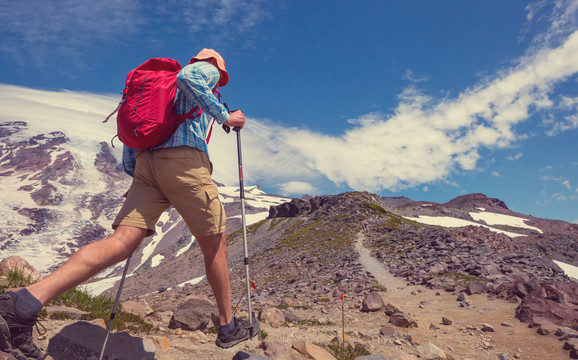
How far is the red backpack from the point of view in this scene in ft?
12.0

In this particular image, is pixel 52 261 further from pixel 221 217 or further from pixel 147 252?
pixel 221 217

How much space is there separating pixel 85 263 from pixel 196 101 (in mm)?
2002

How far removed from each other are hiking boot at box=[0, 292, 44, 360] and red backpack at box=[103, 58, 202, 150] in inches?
72.7

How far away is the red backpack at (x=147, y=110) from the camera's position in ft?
12.0

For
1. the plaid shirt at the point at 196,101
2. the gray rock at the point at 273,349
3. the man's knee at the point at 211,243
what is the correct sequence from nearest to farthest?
the plaid shirt at the point at 196,101
the man's knee at the point at 211,243
the gray rock at the point at 273,349

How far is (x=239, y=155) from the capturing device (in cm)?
531

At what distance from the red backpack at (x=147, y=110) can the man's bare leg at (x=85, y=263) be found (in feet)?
3.38

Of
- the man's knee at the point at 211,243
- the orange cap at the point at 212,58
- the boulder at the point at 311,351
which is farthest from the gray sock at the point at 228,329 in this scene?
Result: the orange cap at the point at 212,58

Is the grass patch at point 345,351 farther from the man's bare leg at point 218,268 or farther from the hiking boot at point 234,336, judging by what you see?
the man's bare leg at point 218,268


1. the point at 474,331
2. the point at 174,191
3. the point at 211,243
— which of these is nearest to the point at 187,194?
the point at 174,191

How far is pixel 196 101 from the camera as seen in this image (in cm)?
382

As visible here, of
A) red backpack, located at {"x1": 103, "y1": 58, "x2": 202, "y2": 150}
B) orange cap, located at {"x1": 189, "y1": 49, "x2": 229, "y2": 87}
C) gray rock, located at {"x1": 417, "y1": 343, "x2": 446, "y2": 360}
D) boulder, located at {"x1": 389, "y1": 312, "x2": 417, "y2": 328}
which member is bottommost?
gray rock, located at {"x1": 417, "y1": 343, "x2": 446, "y2": 360}

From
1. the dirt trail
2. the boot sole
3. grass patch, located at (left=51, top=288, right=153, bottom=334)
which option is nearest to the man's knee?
the boot sole

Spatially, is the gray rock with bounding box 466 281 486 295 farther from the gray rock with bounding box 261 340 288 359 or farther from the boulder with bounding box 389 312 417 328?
the gray rock with bounding box 261 340 288 359
